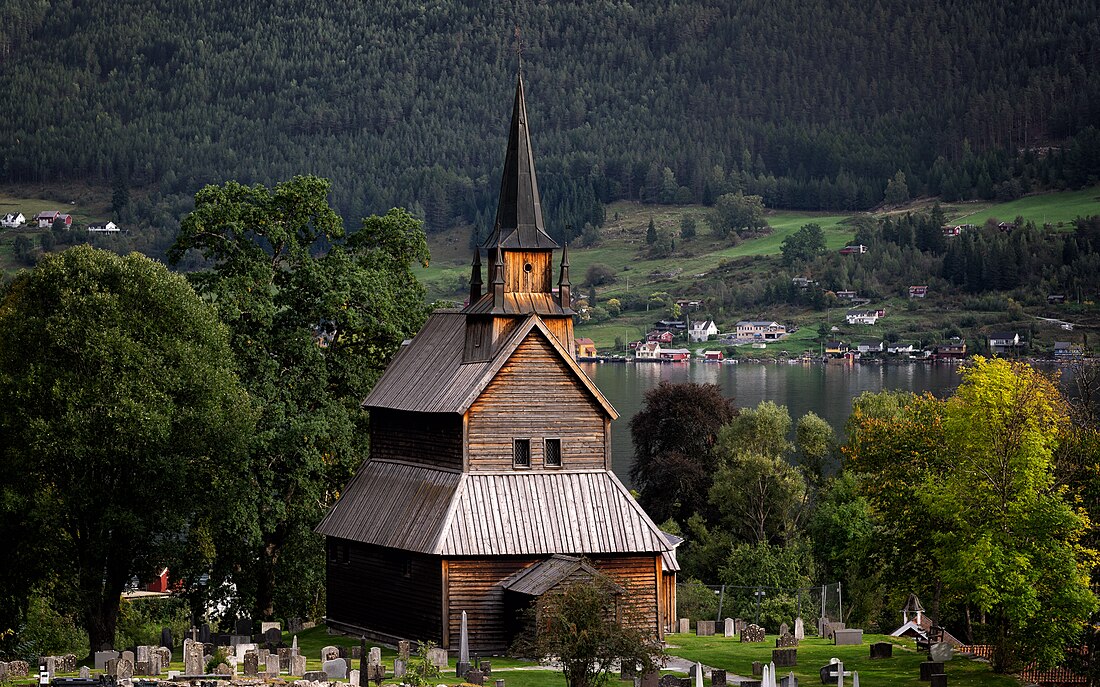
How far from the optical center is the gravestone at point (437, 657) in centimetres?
4791

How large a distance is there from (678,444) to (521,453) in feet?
135

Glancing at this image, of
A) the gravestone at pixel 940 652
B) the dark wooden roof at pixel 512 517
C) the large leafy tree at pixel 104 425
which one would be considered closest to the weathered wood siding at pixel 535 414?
the dark wooden roof at pixel 512 517

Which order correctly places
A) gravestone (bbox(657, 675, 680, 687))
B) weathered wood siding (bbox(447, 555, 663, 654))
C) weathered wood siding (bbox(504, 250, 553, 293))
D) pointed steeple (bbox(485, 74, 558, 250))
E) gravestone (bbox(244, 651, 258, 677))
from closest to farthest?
gravestone (bbox(657, 675, 680, 687))
gravestone (bbox(244, 651, 258, 677))
weathered wood siding (bbox(447, 555, 663, 654))
weathered wood siding (bbox(504, 250, 553, 293))
pointed steeple (bbox(485, 74, 558, 250))

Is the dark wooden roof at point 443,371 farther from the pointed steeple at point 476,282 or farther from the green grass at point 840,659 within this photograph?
the green grass at point 840,659

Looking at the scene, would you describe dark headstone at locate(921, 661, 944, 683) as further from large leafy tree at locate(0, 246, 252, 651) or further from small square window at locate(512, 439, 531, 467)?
large leafy tree at locate(0, 246, 252, 651)

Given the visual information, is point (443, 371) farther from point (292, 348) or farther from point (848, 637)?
point (848, 637)

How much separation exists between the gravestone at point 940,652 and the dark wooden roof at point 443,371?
1176cm

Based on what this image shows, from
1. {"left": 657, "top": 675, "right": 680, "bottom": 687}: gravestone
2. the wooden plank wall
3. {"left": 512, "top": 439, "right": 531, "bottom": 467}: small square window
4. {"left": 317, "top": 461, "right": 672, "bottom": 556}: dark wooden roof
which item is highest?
{"left": 512, "top": 439, "right": 531, "bottom": 467}: small square window

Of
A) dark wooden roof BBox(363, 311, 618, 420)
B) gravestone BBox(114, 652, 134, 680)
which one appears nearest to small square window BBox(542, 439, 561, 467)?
dark wooden roof BBox(363, 311, 618, 420)

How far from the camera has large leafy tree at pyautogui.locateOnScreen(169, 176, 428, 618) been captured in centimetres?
6153

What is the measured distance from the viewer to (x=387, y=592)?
2179 inches

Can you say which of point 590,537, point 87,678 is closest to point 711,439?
point 590,537

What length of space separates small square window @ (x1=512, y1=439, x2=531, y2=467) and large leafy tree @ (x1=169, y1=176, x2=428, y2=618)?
9021mm

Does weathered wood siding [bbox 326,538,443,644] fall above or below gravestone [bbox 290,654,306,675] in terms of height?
above
